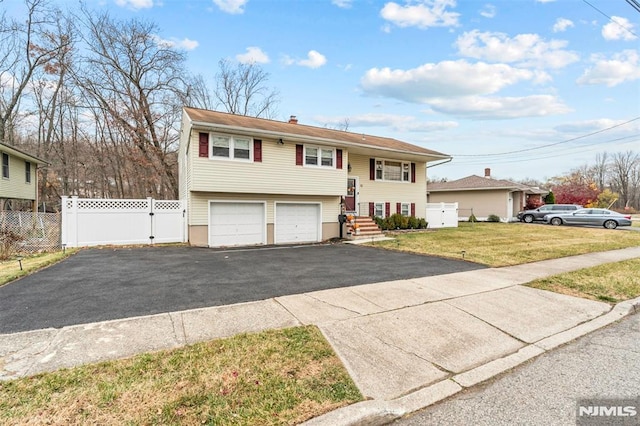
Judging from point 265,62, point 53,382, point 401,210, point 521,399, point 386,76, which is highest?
point 265,62

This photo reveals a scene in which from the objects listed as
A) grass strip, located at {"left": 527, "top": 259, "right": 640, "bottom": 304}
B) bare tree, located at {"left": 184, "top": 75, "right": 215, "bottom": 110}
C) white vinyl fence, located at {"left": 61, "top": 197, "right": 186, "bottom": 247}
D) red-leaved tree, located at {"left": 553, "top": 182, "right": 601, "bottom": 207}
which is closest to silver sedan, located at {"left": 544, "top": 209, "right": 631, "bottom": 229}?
red-leaved tree, located at {"left": 553, "top": 182, "right": 601, "bottom": 207}

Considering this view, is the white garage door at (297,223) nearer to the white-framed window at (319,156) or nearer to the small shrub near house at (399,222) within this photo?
the white-framed window at (319,156)

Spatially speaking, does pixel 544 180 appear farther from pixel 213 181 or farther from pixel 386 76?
pixel 213 181

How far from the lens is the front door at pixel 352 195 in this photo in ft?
55.9

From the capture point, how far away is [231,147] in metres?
12.9

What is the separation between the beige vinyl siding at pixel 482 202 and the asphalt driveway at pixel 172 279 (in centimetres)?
1975

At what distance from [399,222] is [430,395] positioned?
15302mm

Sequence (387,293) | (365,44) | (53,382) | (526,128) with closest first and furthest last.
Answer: (53,382) < (387,293) < (365,44) < (526,128)

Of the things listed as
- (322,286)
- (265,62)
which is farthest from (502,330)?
(265,62)

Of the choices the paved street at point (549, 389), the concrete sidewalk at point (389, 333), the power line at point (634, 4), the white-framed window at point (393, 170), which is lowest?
the paved street at point (549, 389)

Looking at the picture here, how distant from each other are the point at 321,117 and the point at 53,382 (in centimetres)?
3146

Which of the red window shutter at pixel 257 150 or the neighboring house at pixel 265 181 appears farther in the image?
the red window shutter at pixel 257 150

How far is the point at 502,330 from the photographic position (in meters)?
4.27

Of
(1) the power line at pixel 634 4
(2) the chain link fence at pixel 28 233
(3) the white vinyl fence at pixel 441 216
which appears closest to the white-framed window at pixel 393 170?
(3) the white vinyl fence at pixel 441 216
